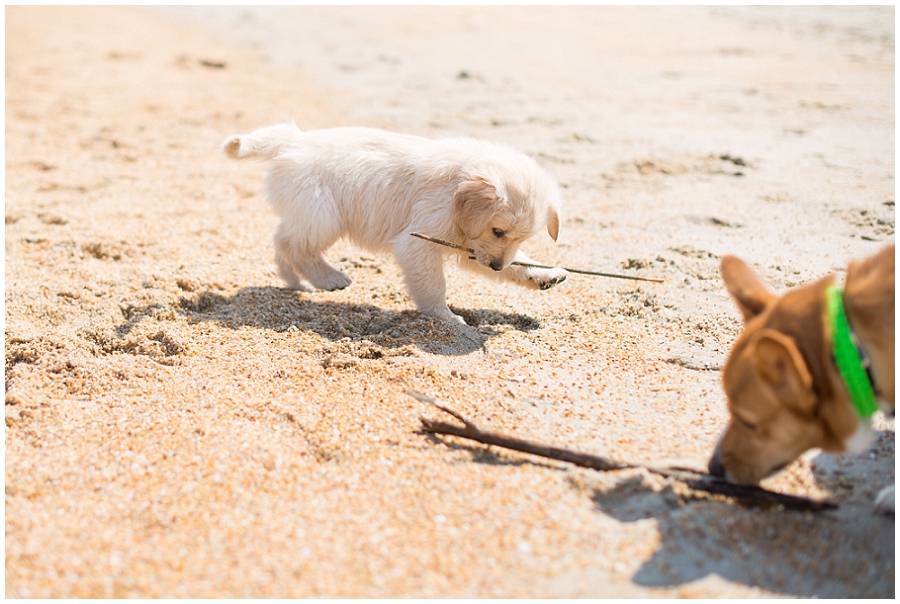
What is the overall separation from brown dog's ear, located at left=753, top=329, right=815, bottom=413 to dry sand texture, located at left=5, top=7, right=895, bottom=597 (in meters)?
0.53

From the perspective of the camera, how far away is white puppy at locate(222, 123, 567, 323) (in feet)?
14.7

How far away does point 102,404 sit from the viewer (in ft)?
11.8

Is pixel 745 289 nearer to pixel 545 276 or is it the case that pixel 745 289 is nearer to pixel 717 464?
pixel 717 464

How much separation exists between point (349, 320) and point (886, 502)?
2964 millimetres

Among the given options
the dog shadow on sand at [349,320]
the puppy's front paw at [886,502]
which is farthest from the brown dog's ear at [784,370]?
the dog shadow on sand at [349,320]

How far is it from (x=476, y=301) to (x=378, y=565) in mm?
2788

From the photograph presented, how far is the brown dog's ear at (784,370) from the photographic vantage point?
2.27 m

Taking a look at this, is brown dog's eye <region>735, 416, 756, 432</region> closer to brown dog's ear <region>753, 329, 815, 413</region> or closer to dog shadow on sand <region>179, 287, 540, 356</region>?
brown dog's ear <region>753, 329, 815, 413</region>

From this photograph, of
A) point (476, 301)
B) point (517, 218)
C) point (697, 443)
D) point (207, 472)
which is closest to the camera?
point (207, 472)

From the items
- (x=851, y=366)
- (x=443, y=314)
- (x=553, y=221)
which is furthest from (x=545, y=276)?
(x=851, y=366)

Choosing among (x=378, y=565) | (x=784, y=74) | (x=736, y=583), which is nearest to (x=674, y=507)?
(x=736, y=583)

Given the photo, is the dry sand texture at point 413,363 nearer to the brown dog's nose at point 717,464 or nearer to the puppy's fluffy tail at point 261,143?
the brown dog's nose at point 717,464

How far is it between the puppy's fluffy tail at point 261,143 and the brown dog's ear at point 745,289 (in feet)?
10.8

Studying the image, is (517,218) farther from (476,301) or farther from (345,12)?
(345,12)
